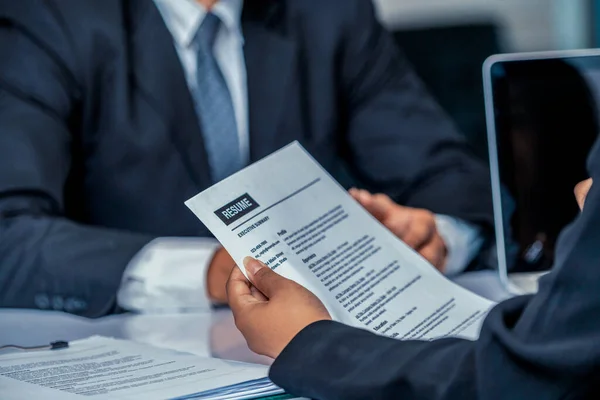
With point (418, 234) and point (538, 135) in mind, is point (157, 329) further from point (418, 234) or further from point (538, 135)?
point (538, 135)

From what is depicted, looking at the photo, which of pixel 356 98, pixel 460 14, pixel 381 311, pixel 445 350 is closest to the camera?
pixel 445 350

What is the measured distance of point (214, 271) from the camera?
3.41 feet

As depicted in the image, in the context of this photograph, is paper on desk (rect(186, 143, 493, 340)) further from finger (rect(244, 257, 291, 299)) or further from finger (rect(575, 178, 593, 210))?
finger (rect(575, 178, 593, 210))

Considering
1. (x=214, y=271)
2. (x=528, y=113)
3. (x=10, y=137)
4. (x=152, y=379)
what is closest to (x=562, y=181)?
(x=528, y=113)

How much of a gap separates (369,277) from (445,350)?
0.21 m

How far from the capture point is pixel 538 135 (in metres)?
0.97

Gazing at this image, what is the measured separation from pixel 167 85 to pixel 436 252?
0.50 m

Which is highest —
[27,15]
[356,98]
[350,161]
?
[27,15]

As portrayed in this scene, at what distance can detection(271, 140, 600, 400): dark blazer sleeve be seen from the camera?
52cm

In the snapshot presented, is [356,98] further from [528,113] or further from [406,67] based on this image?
[528,113]

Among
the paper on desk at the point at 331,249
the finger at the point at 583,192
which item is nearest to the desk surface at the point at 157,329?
the paper on desk at the point at 331,249

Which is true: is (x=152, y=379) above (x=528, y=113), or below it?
below

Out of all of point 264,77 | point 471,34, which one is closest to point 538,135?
point 264,77

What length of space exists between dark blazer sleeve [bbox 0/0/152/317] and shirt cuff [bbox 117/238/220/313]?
2cm
